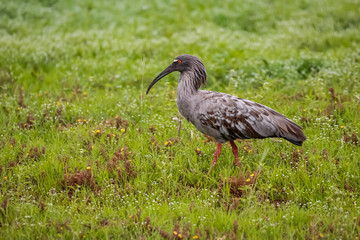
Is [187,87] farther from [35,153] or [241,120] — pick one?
[35,153]

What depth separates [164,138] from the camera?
6324 millimetres

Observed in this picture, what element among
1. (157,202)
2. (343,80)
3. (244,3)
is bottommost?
(157,202)

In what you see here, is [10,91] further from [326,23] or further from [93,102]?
[326,23]

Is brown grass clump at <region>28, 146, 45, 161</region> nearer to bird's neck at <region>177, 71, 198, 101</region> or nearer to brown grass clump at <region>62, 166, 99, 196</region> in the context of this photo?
brown grass clump at <region>62, 166, 99, 196</region>

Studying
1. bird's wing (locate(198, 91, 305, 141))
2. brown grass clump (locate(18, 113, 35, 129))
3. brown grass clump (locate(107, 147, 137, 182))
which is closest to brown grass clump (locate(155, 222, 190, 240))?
brown grass clump (locate(107, 147, 137, 182))

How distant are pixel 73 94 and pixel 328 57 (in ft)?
19.0

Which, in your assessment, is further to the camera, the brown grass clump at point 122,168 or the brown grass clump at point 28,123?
the brown grass clump at point 28,123

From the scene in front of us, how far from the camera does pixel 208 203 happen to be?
4.67m

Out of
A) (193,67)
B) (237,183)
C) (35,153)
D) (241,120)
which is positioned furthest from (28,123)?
(237,183)

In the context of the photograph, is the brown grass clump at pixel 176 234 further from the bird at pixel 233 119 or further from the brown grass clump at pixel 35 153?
the brown grass clump at pixel 35 153

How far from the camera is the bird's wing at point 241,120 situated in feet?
17.5

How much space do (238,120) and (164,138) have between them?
1377 millimetres

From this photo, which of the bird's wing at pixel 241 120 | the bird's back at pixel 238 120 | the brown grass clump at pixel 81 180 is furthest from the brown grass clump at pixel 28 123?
the bird's wing at pixel 241 120

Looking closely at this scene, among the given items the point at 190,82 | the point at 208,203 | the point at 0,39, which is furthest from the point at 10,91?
Result: the point at 208,203
